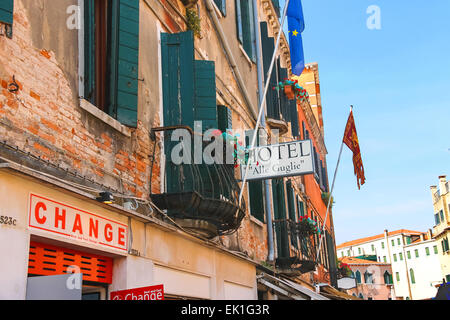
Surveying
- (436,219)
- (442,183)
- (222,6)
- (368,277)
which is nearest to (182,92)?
(222,6)

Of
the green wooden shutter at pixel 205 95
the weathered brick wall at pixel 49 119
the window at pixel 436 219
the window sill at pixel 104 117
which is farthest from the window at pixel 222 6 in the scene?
the window at pixel 436 219

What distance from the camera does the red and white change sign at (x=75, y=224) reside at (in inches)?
204

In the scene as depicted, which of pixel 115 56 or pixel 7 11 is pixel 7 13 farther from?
pixel 115 56

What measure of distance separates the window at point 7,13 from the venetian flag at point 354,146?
454 inches

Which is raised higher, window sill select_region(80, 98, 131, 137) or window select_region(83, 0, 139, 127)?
window select_region(83, 0, 139, 127)

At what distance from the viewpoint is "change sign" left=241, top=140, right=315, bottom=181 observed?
10.1 m

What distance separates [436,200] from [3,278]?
2447 inches

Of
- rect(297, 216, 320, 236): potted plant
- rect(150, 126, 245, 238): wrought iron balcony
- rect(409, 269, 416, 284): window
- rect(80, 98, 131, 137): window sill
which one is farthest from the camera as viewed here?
rect(409, 269, 416, 284): window

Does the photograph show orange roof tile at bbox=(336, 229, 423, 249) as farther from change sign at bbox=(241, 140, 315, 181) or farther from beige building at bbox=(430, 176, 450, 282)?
change sign at bbox=(241, 140, 315, 181)

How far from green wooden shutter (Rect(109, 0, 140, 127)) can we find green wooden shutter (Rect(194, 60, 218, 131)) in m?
1.66

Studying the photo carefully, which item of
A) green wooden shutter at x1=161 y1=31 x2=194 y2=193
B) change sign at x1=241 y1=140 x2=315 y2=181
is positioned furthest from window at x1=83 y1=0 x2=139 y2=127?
change sign at x1=241 y1=140 x2=315 y2=181

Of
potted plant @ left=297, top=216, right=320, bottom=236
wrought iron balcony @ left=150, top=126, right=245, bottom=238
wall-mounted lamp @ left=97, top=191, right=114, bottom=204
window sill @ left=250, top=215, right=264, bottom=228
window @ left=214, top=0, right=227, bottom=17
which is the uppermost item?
window @ left=214, top=0, right=227, bottom=17

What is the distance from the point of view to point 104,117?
654 cm
